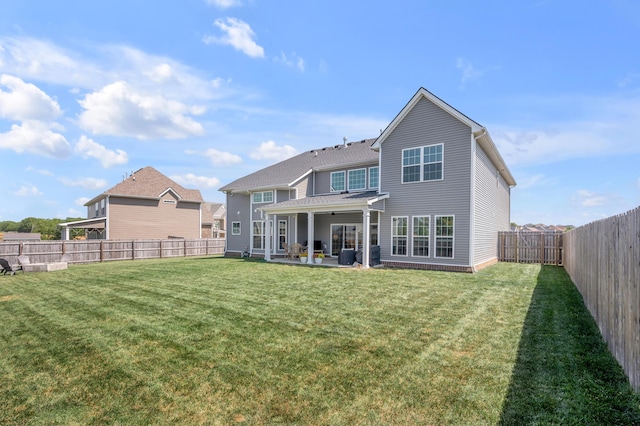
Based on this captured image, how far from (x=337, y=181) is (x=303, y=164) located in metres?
3.29

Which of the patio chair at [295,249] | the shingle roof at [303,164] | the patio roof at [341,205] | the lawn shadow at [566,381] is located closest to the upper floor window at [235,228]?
the shingle roof at [303,164]

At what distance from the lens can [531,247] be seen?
1680 cm

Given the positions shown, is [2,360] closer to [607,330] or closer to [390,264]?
[607,330]

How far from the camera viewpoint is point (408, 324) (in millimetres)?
5801

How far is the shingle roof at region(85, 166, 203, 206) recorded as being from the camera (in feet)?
87.9

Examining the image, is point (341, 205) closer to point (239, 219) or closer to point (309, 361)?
point (239, 219)

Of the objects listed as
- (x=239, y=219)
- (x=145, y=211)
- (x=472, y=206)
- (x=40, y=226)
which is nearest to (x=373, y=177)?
(x=472, y=206)

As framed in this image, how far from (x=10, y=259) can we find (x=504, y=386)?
21.5 meters

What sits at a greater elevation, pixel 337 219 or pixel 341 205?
pixel 341 205

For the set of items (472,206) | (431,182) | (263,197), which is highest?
(431,182)

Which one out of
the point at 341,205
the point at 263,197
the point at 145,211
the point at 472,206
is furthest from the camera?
the point at 145,211

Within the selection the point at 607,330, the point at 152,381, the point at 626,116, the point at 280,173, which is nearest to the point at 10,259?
the point at 280,173

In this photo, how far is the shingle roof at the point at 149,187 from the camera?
87.9ft

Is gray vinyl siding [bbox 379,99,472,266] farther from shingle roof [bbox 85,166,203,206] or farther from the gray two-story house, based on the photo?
shingle roof [bbox 85,166,203,206]
